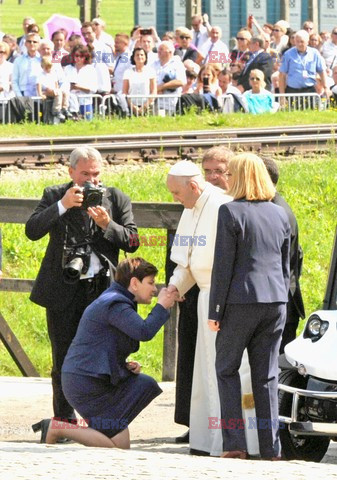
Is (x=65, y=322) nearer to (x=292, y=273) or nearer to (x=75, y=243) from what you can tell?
(x=75, y=243)

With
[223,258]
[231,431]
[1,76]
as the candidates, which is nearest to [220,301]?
[223,258]

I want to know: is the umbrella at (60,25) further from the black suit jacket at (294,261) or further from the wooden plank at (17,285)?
the black suit jacket at (294,261)

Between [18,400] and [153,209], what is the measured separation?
1.62 metres

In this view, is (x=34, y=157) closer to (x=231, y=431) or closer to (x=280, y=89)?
(x=280, y=89)

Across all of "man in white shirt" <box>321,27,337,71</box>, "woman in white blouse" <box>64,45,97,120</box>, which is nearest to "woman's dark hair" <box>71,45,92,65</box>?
"woman in white blouse" <box>64,45,97,120</box>

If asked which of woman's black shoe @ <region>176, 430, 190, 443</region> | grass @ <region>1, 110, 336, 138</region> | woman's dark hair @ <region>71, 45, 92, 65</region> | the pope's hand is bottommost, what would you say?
woman's black shoe @ <region>176, 430, 190, 443</region>

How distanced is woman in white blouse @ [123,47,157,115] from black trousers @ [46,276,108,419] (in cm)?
1354

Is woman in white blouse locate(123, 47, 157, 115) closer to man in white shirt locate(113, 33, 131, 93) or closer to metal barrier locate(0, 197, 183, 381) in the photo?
man in white shirt locate(113, 33, 131, 93)

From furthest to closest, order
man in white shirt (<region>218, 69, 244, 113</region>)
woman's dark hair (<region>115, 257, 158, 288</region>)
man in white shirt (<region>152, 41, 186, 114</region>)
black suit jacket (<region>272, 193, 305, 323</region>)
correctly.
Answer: man in white shirt (<region>218, 69, 244, 113</region>) → man in white shirt (<region>152, 41, 186, 114</region>) → black suit jacket (<region>272, 193, 305, 323</region>) → woman's dark hair (<region>115, 257, 158, 288</region>)

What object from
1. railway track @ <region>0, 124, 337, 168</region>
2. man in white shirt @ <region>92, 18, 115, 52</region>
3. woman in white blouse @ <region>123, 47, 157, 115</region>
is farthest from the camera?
man in white shirt @ <region>92, 18, 115, 52</region>

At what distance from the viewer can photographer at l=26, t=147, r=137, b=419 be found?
8469mm

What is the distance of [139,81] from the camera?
2255 centimetres

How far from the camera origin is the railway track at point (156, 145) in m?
19.5

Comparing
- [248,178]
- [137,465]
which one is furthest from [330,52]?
[137,465]
